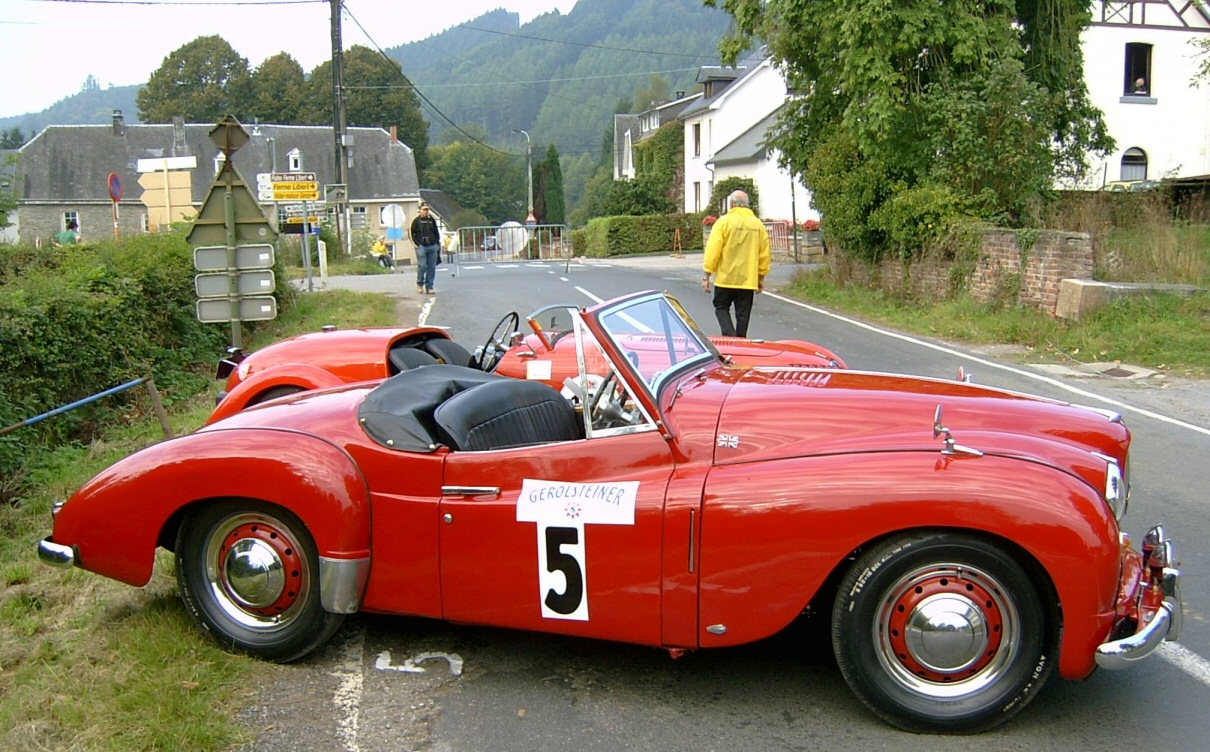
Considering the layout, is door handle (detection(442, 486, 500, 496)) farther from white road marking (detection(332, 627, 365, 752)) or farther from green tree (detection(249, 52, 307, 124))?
green tree (detection(249, 52, 307, 124))

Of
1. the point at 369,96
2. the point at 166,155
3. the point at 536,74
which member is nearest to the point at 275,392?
the point at 166,155

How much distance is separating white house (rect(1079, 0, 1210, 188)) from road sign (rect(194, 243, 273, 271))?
102 feet

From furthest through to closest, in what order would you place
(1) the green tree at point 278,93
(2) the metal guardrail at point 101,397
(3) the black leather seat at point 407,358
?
(1) the green tree at point 278,93 → (3) the black leather seat at point 407,358 → (2) the metal guardrail at point 101,397

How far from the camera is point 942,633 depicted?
342 centimetres

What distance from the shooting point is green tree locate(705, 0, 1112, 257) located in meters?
16.6

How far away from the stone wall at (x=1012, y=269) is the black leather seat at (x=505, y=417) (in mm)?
11381

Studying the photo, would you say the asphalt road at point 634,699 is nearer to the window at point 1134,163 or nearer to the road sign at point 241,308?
the road sign at point 241,308

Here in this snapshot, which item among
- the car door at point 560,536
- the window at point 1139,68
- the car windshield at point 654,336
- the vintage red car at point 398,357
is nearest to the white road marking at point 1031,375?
the vintage red car at point 398,357

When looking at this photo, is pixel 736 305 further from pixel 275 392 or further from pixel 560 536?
pixel 560 536

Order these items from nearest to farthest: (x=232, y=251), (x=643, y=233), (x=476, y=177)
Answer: (x=232, y=251) → (x=643, y=233) → (x=476, y=177)

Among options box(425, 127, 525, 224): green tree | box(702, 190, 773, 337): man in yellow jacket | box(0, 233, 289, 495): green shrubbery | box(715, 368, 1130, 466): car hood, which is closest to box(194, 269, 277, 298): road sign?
box(0, 233, 289, 495): green shrubbery

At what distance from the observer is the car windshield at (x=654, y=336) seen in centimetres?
416

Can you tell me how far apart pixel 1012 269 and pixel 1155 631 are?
41.2ft

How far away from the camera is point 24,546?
6359 millimetres
